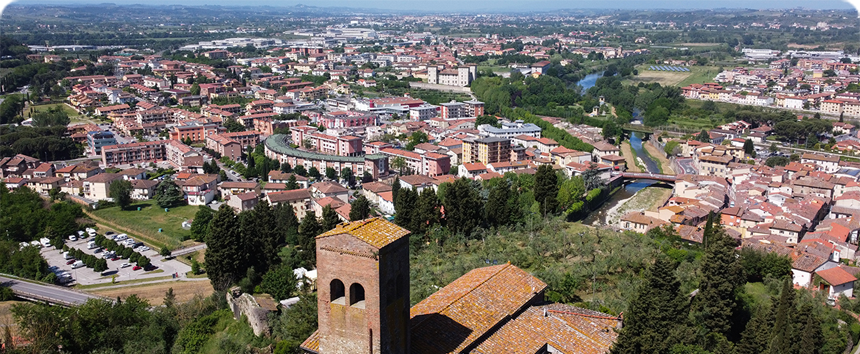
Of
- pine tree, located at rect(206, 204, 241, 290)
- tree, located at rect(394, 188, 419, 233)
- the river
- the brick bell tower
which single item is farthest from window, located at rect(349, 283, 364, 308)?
the river

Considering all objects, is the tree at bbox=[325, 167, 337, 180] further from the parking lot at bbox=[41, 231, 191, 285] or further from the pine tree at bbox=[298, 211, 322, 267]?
the pine tree at bbox=[298, 211, 322, 267]

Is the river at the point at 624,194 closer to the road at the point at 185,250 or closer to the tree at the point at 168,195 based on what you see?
the road at the point at 185,250

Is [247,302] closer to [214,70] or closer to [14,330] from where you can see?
[14,330]

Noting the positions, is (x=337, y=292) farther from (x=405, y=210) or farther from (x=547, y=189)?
(x=547, y=189)

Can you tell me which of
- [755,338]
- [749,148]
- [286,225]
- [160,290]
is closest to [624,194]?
[749,148]

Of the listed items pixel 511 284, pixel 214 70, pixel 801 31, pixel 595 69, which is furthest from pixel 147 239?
pixel 801 31
